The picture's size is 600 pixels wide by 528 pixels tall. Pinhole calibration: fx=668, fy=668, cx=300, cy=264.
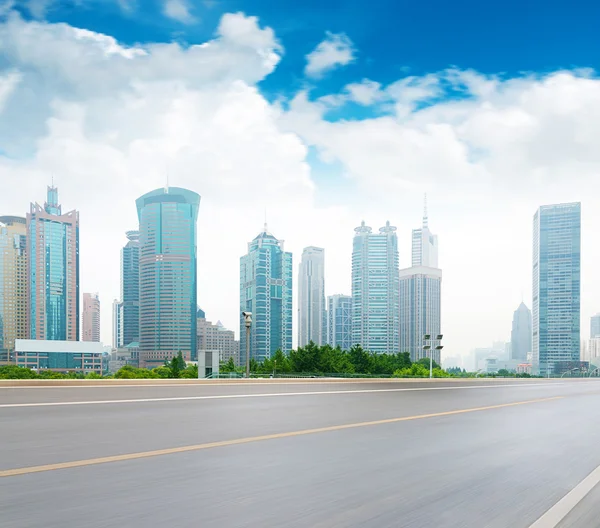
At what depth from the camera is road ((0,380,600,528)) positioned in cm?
449

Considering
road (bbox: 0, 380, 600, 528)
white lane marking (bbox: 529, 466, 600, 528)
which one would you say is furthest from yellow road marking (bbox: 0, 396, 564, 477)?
white lane marking (bbox: 529, 466, 600, 528)

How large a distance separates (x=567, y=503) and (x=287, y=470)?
7.80ft

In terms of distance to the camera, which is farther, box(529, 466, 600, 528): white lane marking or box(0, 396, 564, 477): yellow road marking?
box(0, 396, 564, 477): yellow road marking

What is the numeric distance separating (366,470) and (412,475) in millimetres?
434

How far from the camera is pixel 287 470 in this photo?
611 centimetres

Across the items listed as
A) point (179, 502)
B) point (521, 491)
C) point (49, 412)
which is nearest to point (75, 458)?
point (179, 502)

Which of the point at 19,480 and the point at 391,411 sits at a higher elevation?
the point at 19,480

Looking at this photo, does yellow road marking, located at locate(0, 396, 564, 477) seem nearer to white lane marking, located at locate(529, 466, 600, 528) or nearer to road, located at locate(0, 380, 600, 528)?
road, located at locate(0, 380, 600, 528)

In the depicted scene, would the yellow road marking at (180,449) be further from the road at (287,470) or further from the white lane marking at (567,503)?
the white lane marking at (567,503)

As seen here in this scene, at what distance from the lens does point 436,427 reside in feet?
33.7

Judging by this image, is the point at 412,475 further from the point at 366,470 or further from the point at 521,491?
the point at 521,491

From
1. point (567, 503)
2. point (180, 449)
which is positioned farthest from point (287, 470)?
point (567, 503)

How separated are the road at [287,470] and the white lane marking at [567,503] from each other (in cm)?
2

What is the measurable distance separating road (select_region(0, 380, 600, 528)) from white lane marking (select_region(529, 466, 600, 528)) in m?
0.02
